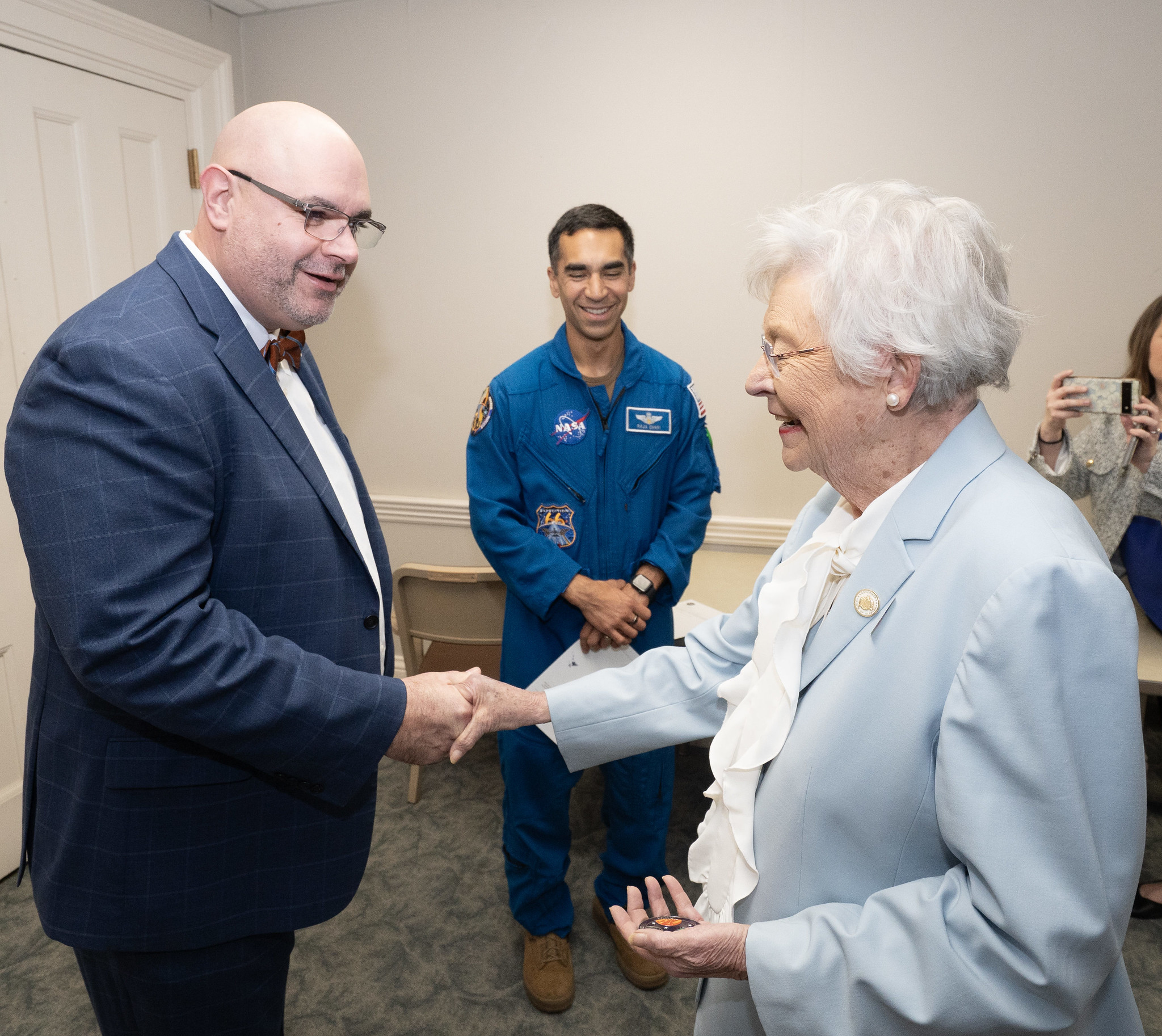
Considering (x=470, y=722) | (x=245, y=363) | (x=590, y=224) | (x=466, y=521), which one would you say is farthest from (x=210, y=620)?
(x=466, y=521)

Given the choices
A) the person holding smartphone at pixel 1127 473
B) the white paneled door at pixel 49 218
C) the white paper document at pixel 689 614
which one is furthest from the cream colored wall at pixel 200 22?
the person holding smartphone at pixel 1127 473

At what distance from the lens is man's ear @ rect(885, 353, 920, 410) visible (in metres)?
1.03

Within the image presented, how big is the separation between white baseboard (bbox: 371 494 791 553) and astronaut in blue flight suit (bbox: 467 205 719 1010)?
1108mm

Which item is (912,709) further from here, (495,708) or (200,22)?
(200,22)

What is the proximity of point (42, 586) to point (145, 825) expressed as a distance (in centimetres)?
39

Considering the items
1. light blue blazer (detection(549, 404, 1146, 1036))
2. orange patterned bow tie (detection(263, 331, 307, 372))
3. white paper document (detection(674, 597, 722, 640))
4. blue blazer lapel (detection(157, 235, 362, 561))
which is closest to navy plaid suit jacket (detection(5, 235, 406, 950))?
blue blazer lapel (detection(157, 235, 362, 561))

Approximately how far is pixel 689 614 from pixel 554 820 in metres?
0.82

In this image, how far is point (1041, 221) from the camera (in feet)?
9.67

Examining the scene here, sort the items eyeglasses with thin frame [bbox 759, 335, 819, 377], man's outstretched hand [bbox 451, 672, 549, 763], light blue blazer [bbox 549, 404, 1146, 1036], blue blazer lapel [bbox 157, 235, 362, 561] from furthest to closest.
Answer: man's outstretched hand [bbox 451, 672, 549, 763] < blue blazer lapel [bbox 157, 235, 362, 561] < eyeglasses with thin frame [bbox 759, 335, 819, 377] < light blue blazer [bbox 549, 404, 1146, 1036]

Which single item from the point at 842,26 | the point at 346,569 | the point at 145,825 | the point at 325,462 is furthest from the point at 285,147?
the point at 842,26

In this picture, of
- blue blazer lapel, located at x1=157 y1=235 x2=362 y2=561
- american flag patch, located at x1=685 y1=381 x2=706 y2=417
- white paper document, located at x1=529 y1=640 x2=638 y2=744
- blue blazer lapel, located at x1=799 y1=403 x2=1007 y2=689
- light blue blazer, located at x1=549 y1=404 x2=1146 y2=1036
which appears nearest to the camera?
light blue blazer, located at x1=549 y1=404 x2=1146 y2=1036

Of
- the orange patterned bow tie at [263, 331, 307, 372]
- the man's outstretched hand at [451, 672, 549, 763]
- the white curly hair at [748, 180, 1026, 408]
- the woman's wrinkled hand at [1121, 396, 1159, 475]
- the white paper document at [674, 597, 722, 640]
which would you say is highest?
the white curly hair at [748, 180, 1026, 408]

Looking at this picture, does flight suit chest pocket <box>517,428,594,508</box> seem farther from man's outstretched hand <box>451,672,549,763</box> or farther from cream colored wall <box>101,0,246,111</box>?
cream colored wall <box>101,0,246,111</box>

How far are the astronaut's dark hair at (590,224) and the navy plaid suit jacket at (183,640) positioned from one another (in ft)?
4.42
